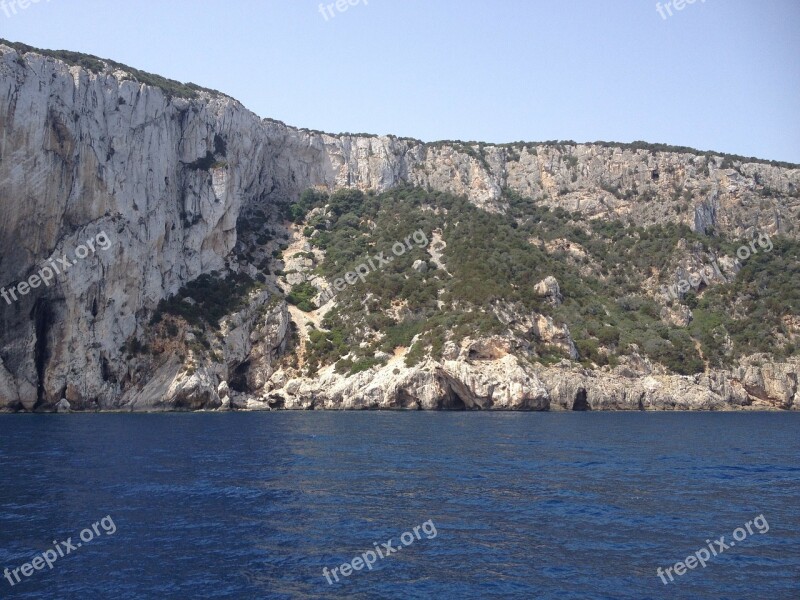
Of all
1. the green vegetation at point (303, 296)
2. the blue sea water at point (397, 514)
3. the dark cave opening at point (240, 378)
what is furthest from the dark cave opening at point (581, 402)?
the dark cave opening at point (240, 378)

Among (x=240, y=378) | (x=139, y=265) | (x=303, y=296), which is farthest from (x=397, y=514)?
(x=303, y=296)

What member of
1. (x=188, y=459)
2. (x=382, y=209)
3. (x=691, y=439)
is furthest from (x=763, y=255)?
(x=188, y=459)

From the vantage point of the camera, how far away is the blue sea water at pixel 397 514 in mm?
14695

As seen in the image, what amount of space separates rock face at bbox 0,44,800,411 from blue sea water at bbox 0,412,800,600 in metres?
23.4

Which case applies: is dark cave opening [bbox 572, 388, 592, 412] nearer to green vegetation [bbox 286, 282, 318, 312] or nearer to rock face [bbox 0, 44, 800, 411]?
rock face [bbox 0, 44, 800, 411]

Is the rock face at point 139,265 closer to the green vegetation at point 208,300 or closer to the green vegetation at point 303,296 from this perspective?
the green vegetation at point 208,300

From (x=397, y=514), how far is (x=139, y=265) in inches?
2091

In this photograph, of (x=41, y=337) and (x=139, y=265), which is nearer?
(x=41, y=337)

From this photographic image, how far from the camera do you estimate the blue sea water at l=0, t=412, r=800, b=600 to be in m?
14.7

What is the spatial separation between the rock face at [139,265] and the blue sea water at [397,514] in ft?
76.8

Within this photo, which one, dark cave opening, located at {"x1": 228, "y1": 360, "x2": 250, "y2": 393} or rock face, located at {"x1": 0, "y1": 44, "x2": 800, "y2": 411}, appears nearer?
rock face, located at {"x1": 0, "y1": 44, "x2": 800, "y2": 411}

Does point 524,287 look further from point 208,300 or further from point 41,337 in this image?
point 41,337

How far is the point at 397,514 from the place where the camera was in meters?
20.1

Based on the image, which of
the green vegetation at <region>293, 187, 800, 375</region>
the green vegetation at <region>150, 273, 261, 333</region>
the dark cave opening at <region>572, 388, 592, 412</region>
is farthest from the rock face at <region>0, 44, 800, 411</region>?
the green vegetation at <region>293, 187, 800, 375</region>
